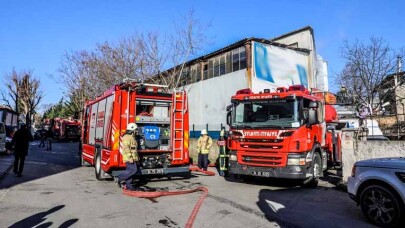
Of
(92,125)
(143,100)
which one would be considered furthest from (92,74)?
(143,100)

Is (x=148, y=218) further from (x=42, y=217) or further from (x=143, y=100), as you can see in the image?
(x=143, y=100)

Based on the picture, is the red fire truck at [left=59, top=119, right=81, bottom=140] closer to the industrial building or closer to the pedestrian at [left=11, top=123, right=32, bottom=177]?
the industrial building

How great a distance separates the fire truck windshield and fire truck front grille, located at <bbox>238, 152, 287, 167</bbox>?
0.77 m

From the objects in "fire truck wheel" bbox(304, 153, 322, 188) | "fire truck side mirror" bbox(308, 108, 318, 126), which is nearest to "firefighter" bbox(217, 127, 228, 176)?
"fire truck wheel" bbox(304, 153, 322, 188)

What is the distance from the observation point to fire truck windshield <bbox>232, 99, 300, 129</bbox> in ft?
31.3

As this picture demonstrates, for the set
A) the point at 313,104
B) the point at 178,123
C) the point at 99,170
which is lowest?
the point at 99,170

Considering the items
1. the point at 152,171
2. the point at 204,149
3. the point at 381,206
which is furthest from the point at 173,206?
the point at 204,149

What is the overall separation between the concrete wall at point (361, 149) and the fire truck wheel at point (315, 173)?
86 centimetres

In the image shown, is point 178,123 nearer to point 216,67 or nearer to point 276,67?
point 276,67

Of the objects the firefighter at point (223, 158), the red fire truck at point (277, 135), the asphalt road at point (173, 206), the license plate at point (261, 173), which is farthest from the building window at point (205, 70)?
the license plate at point (261, 173)

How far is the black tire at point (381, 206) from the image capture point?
225 inches

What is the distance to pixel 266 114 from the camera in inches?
392

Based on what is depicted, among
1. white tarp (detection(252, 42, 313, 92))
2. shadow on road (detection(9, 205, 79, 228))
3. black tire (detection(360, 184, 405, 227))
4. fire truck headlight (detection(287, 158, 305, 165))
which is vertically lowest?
shadow on road (detection(9, 205, 79, 228))

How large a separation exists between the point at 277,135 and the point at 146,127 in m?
3.76
